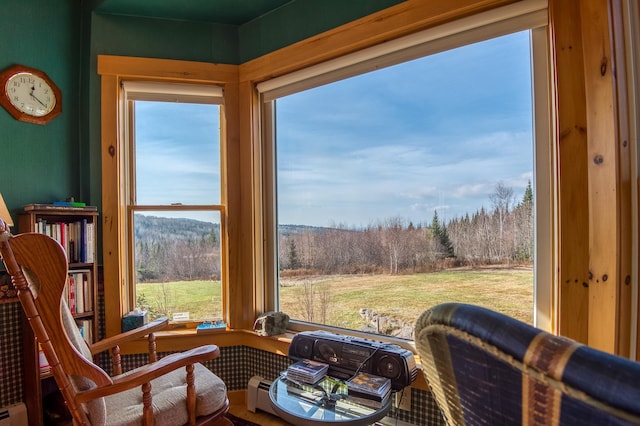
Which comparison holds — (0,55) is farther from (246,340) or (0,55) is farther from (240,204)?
(246,340)

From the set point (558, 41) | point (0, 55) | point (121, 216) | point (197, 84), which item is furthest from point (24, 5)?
point (558, 41)

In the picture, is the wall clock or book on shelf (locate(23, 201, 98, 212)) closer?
book on shelf (locate(23, 201, 98, 212))

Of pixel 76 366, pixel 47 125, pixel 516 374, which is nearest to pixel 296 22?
pixel 47 125

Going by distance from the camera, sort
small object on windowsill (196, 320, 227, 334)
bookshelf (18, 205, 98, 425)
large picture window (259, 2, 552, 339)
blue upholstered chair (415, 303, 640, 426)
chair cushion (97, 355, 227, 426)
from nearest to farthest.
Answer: blue upholstered chair (415, 303, 640, 426) < chair cushion (97, 355, 227, 426) < large picture window (259, 2, 552, 339) < bookshelf (18, 205, 98, 425) < small object on windowsill (196, 320, 227, 334)

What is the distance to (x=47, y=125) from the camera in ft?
6.87

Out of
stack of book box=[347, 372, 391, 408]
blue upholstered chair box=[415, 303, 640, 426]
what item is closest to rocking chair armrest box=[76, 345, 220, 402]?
stack of book box=[347, 372, 391, 408]

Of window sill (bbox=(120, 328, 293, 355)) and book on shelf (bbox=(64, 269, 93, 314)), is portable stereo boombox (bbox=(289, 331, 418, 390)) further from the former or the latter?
book on shelf (bbox=(64, 269, 93, 314))

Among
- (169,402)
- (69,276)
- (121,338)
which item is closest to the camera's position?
(169,402)

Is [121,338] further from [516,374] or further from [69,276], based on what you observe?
[516,374]

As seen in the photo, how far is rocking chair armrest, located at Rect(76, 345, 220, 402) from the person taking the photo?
3.78 ft

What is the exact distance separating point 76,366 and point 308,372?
0.89 m

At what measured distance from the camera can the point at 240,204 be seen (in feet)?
7.64

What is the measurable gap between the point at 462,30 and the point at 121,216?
7.60 ft

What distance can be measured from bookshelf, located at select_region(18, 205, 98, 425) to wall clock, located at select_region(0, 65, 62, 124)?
62cm
